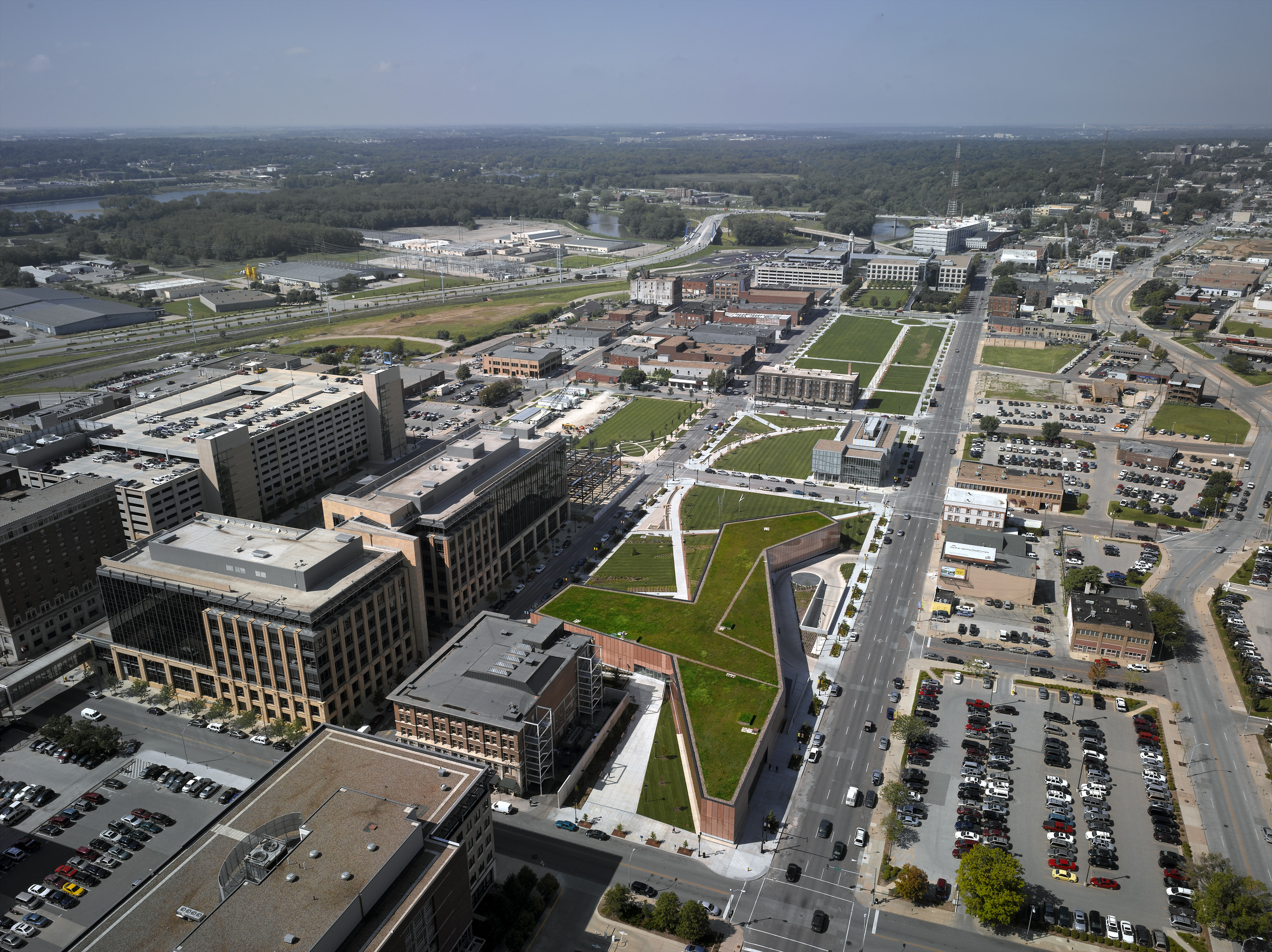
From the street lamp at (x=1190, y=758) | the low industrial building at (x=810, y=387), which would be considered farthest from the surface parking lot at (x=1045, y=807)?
the low industrial building at (x=810, y=387)

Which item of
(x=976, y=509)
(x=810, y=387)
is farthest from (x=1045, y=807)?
(x=810, y=387)

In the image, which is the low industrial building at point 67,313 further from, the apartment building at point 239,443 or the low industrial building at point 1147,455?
the low industrial building at point 1147,455

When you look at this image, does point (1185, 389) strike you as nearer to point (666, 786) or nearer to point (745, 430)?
point (745, 430)

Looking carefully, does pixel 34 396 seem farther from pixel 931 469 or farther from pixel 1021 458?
pixel 1021 458

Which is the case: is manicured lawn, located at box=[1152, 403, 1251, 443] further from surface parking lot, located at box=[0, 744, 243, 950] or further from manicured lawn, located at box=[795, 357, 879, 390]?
surface parking lot, located at box=[0, 744, 243, 950]

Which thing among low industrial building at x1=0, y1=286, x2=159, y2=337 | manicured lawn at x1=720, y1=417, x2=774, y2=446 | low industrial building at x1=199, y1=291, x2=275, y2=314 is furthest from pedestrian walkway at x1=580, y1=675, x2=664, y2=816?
low industrial building at x1=199, y1=291, x2=275, y2=314

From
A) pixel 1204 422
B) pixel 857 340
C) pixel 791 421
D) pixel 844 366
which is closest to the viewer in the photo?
pixel 1204 422
